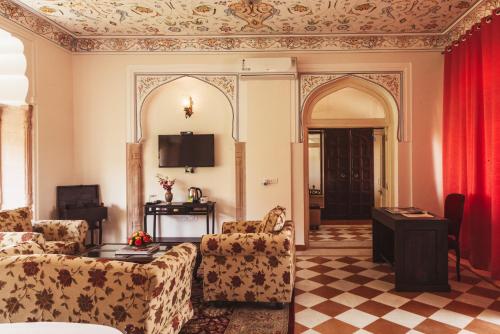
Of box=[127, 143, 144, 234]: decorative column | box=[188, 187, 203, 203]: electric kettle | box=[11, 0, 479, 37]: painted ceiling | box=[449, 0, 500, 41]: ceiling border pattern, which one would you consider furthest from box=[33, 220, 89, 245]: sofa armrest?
box=[449, 0, 500, 41]: ceiling border pattern

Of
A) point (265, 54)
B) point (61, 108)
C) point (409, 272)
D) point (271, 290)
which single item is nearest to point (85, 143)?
point (61, 108)

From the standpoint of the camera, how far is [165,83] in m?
6.05

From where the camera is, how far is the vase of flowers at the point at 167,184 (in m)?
5.93

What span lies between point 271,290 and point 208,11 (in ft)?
12.2

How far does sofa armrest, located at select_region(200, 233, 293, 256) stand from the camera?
133 inches

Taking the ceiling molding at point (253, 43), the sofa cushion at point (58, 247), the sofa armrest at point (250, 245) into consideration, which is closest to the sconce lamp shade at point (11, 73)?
the sofa armrest at point (250, 245)

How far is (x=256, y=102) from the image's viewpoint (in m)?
5.88

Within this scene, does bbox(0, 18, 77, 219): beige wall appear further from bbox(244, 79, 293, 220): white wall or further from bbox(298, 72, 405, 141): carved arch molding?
bbox(298, 72, 405, 141): carved arch molding

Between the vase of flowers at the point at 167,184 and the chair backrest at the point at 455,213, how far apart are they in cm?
401

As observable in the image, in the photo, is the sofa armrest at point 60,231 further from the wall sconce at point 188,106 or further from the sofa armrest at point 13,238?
the wall sconce at point 188,106

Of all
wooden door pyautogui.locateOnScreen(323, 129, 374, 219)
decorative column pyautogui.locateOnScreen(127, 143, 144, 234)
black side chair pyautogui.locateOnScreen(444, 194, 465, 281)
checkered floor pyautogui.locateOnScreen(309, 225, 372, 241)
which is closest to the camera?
black side chair pyautogui.locateOnScreen(444, 194, 465, 281)

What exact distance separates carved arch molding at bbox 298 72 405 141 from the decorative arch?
1075mm

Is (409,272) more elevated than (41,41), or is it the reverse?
(41,41)

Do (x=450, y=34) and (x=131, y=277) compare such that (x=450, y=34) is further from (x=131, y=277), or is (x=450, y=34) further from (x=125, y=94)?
(x=131, y=277)
